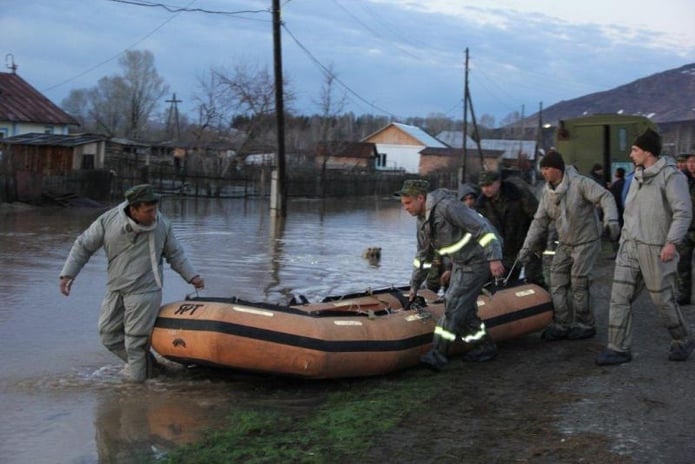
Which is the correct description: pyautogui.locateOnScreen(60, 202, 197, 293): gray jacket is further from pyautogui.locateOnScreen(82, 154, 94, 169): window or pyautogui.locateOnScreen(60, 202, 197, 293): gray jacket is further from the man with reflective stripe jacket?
pyautogui.locateOnScreen(82, 154, 94, 169): window

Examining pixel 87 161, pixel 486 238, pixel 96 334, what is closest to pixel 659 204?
pixel 486 238

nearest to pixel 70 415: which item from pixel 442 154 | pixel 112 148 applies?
pixel 112 148

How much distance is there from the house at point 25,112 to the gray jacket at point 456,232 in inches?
1871

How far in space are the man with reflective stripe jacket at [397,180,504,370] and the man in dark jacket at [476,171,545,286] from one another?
190 cm

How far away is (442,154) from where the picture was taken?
95.1 m

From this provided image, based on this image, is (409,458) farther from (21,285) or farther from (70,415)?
(21,285)

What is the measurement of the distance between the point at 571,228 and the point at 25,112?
161 feet

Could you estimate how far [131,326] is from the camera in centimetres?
784

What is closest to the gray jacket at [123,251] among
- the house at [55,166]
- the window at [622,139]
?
the window at [622,139]

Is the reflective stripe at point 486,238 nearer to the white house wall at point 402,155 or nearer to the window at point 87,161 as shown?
the window at point 87,161

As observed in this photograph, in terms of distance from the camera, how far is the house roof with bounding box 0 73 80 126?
51.9 m

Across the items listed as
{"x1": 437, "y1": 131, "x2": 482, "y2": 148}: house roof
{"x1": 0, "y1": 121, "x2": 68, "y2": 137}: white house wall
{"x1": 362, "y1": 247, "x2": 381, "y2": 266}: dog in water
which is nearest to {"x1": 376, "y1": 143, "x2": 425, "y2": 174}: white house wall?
{"x1": 437, "y1": 131, "x2": 482, "y2": 148}: house roof

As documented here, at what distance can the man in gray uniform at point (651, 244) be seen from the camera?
24.5 ft

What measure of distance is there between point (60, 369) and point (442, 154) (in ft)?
288
